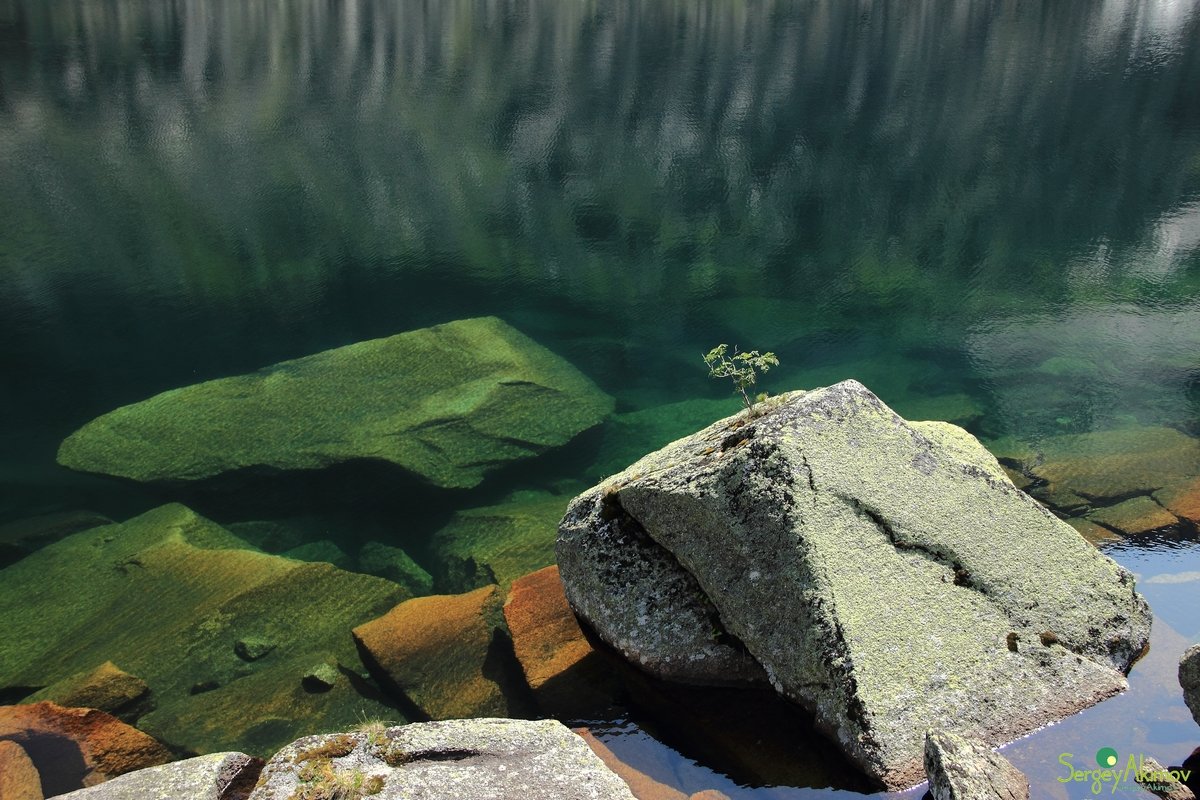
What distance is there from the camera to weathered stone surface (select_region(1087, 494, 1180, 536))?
1090 cm

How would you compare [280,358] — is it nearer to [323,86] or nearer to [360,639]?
[360,639]

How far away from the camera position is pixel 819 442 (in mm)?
7918

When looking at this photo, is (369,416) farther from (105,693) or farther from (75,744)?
(75,744)

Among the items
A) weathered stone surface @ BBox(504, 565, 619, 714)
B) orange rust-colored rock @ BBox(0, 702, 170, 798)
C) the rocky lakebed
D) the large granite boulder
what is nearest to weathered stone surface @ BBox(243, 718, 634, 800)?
the rocky lakebed

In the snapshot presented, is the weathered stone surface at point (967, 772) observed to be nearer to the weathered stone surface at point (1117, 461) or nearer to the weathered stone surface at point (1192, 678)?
the weathered stone surface at point (1192, 678)

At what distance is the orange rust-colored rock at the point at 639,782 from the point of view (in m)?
7.09

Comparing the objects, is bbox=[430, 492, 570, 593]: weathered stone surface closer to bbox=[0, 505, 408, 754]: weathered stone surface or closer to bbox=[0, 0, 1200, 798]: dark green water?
bbox=[0, 0, 1200, 798]: dark green water

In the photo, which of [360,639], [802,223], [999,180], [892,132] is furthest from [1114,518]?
[892,132]

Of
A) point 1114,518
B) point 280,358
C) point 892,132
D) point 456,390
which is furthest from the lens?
point 892,132

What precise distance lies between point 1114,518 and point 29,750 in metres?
11.3

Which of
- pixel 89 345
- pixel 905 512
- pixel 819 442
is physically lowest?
pixel 89 345

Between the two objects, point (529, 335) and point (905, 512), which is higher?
point (905, 512)

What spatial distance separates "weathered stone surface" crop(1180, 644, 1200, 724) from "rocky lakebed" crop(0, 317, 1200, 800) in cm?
2

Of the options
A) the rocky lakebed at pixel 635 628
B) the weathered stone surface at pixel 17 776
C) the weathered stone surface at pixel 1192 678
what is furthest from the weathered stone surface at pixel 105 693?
the weathered stone surface at pixel 1192 678
